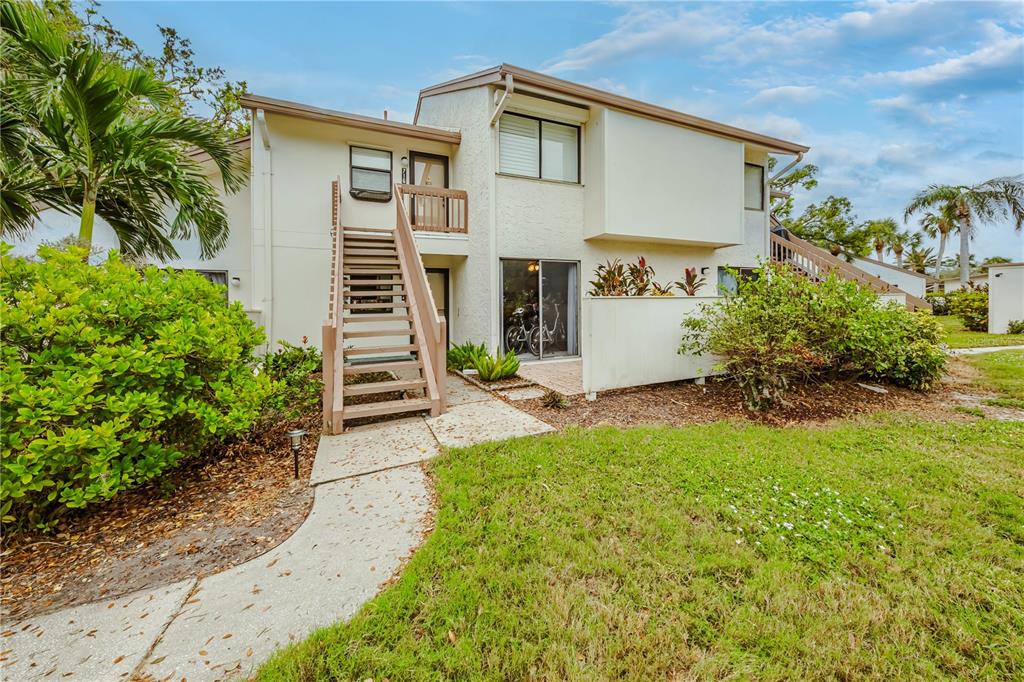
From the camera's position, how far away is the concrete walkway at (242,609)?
1.75m

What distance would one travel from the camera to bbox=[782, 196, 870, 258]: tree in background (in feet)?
76.3

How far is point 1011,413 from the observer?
5227 millimetres

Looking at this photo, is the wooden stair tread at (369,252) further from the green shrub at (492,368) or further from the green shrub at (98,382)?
the green shrub at (98,382)

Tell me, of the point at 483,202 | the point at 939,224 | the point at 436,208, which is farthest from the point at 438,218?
the point at 939,224

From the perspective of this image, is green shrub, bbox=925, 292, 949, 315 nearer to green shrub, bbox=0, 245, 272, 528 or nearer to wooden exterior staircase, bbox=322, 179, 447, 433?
wooden exterior staircase, bbox=322, 179, 447, 433

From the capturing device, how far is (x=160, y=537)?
275 centimetres

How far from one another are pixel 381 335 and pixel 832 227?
Result: 28.3 m

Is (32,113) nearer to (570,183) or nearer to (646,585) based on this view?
(570,183)

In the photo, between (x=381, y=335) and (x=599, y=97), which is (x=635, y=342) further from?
(x=599, y=97)

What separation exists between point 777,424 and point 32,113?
1124cm

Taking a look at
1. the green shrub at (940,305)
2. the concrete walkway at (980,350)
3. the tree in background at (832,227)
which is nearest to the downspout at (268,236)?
the concrete walkway at (980,350)

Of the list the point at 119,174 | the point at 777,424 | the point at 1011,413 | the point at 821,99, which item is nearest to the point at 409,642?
the point at 777,424

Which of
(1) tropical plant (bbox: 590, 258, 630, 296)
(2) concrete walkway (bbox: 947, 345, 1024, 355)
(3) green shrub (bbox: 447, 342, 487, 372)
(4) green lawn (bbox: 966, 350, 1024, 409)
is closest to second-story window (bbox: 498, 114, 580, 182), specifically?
(1) tropical plant (bbox: 590, 258, 630, 296)

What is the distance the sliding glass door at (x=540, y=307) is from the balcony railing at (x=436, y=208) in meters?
1.52
